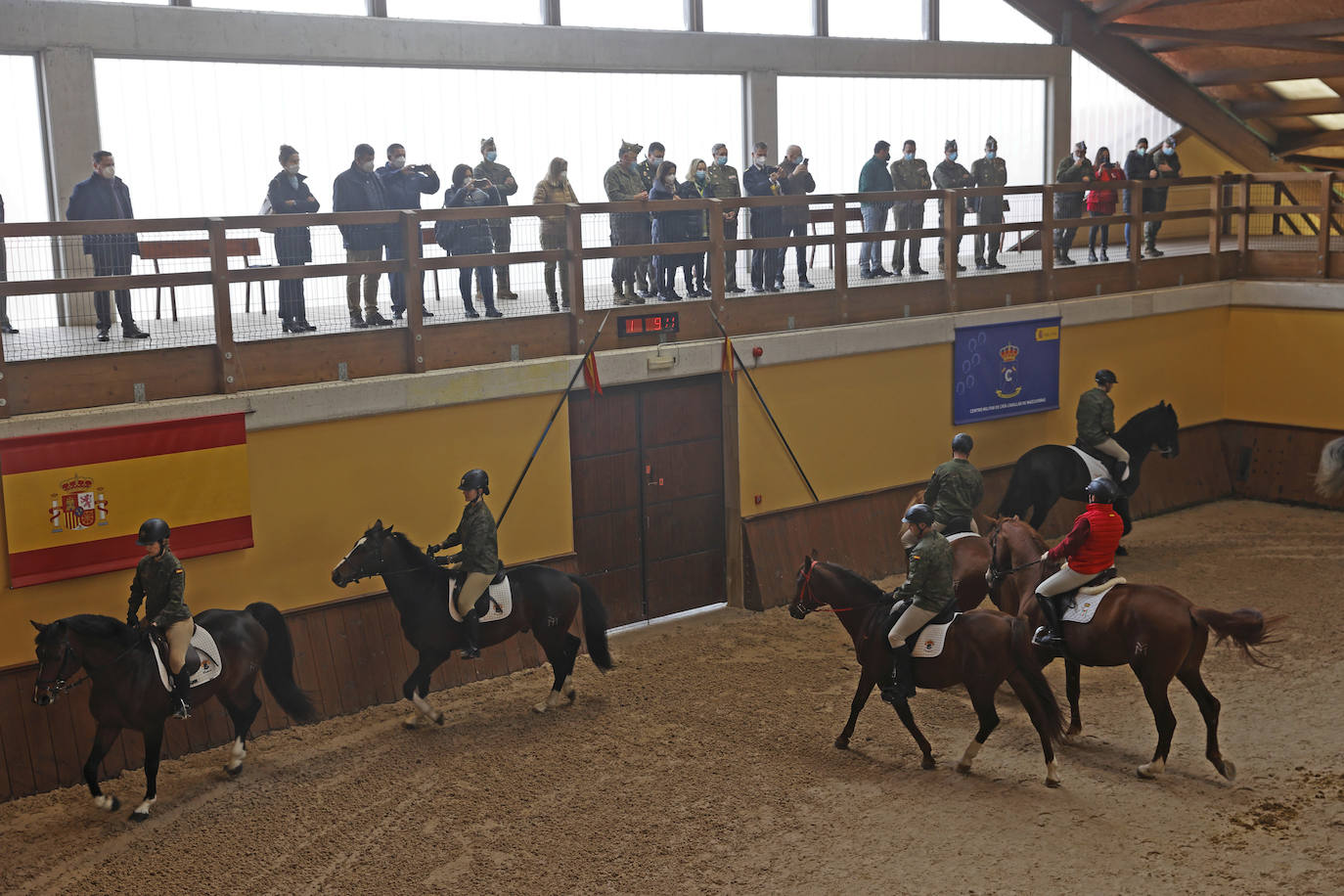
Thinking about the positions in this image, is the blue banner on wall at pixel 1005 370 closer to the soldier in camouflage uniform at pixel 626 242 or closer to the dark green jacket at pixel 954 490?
the dark green jacket at pixel 954 490

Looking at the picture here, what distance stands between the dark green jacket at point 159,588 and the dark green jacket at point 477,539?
7.43ft

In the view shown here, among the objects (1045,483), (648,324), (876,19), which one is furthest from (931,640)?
(876,19)

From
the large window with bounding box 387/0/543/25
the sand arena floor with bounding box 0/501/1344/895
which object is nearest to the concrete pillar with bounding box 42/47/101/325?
the large window with bounding box 387/0/543/25

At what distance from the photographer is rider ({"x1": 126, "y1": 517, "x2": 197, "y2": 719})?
9.26 meters

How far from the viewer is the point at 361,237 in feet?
37.8

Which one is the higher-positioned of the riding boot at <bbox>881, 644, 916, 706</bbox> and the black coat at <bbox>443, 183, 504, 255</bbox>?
the black coat at <bbox>443, 183, 504, 255</bbox>

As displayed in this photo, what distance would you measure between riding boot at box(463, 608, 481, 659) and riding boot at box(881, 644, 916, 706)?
3.32 metres

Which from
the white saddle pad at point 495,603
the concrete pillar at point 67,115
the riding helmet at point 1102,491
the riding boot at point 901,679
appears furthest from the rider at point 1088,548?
the concrete pillar at point 67,115

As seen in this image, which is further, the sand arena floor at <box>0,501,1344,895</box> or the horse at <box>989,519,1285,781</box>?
the horse at <box>989,519,1285,781</box>

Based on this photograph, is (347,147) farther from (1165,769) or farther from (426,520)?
(1165,769)

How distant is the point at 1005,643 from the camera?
31.5 ft

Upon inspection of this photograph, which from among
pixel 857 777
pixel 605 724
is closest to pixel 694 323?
pixel 605 724

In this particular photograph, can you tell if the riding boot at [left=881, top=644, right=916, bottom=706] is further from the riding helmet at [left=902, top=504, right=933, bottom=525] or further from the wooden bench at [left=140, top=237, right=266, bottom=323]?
the wooden bench at [left=140, top=237, right=266, bottom=323]

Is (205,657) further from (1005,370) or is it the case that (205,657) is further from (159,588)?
(1005,370)
